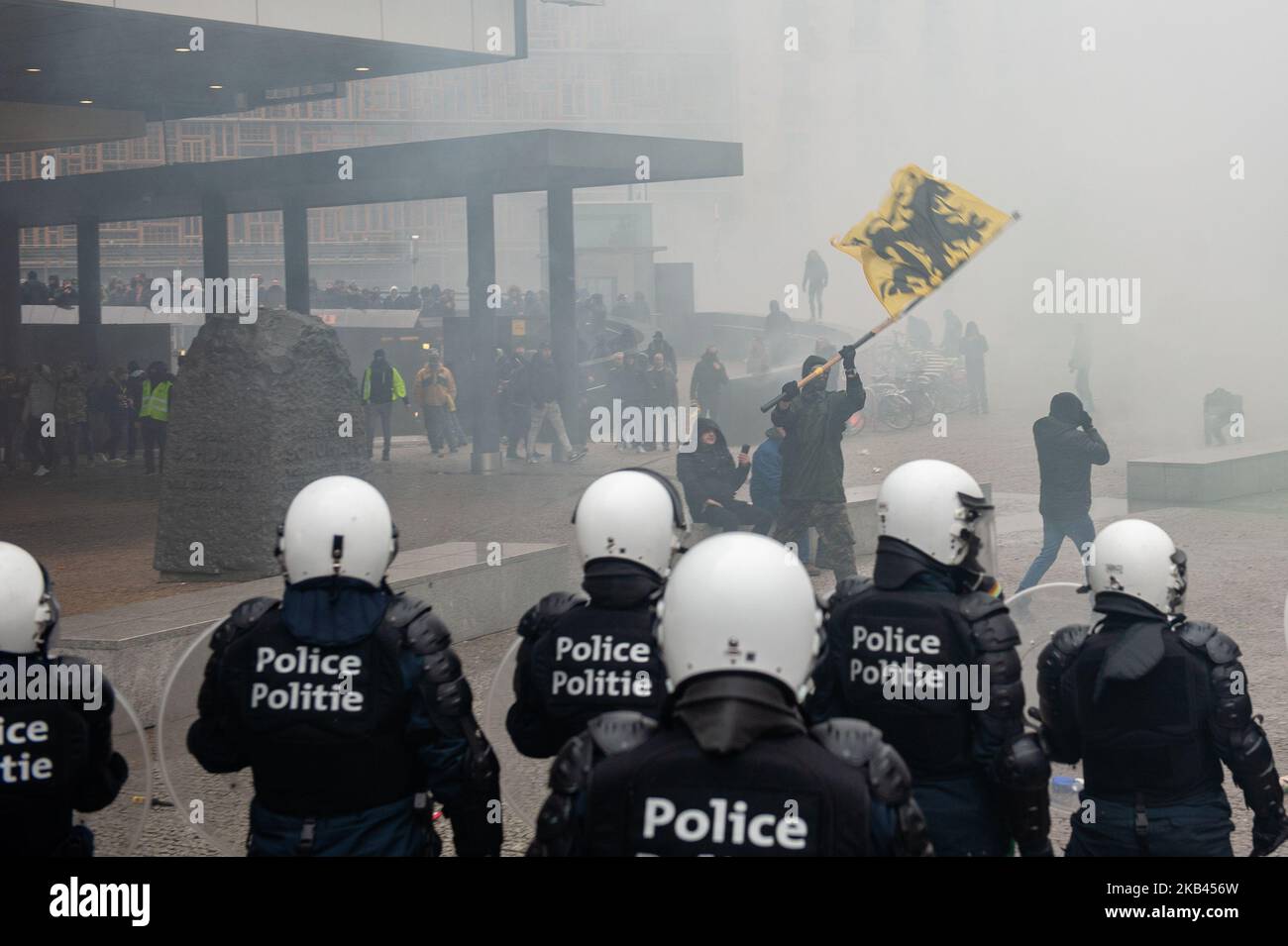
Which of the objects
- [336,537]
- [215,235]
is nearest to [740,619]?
[336,537]

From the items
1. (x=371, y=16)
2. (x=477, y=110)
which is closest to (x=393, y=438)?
(x=371, y=16)

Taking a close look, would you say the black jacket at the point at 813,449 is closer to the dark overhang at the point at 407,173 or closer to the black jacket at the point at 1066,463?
the black jacket at the point at 1066,463

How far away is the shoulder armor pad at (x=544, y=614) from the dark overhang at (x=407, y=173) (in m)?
13.2

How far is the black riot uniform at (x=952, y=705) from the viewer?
317 centimetres

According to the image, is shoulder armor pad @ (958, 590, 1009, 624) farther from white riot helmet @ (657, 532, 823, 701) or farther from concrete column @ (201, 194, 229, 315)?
concrete column @ (201, 194, 229, 315)

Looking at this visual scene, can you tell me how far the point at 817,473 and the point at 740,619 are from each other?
708cm

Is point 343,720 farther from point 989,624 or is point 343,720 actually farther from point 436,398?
point 436,398

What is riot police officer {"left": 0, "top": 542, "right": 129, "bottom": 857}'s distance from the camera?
311 centimetres

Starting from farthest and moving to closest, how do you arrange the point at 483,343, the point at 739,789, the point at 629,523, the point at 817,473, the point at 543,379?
the point at 543,379
the point at 483,343
the point at 817,473
the point at 629,523
the point at 739,789

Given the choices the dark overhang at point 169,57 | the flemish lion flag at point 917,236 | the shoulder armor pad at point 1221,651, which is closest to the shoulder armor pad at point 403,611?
the shoulder armor pad at point 1221,651

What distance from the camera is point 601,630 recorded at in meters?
3.40

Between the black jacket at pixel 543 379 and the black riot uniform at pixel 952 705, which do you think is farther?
the black jacket at pixel 543 379
